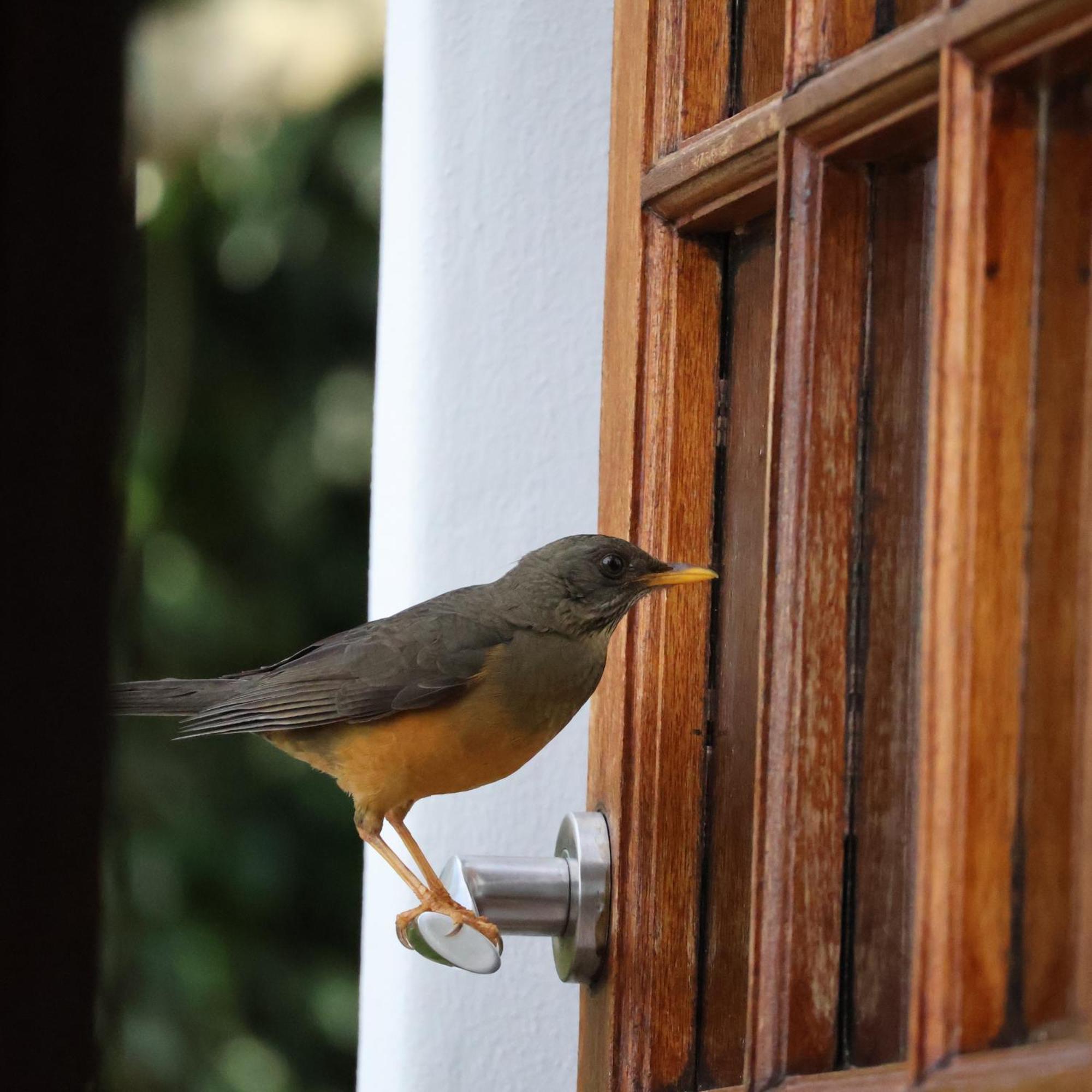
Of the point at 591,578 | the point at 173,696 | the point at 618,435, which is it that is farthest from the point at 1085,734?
the point at 173,696

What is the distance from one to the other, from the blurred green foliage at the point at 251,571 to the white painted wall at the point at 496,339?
1920mm

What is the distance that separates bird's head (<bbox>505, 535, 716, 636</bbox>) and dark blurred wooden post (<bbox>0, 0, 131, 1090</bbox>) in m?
0.95

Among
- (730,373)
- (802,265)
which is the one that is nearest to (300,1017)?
(730,373)

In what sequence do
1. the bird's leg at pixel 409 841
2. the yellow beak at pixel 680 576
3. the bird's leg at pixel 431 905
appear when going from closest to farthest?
the yellow beak at pixel 680 576 → the bird's leg at pixel 431 905 → the bird's leg at pixel 409 841

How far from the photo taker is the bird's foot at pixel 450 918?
5.25 feet

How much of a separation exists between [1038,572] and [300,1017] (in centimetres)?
351

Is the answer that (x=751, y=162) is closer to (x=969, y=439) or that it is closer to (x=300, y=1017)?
(x=969, y=439)

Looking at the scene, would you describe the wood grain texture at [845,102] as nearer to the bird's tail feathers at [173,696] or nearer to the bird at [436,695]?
the bird at [436,695]

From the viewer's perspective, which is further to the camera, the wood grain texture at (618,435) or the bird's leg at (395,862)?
the bird's leg at (395,862)

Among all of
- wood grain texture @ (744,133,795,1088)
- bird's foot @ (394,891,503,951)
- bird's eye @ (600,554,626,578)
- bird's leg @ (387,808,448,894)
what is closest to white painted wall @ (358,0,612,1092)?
bird's leg @ (387,808,448,894)

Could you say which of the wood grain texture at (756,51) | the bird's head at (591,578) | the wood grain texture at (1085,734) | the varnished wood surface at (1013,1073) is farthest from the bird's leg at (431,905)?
the wood grain texture at (756,51)

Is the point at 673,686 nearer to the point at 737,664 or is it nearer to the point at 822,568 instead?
the point at 737,664

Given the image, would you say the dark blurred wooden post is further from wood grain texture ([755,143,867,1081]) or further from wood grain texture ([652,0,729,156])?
wood grain texture ([652,0,729,156])

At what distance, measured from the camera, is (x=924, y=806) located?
1.00 meters
